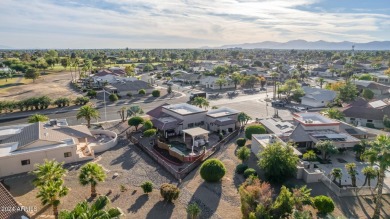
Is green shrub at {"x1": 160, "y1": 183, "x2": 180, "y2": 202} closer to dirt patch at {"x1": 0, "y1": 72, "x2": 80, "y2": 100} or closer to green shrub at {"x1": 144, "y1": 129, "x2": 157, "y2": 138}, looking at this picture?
green shrub at {"x1": 144, "y1": 129, "x2": 157, "y2": 138}

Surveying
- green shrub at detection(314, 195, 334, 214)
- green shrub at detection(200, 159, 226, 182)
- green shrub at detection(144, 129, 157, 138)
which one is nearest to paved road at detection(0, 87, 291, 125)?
green shrub at detection(144, 129, 157, 138)

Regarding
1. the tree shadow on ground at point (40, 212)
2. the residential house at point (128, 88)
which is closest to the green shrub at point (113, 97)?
the residential house at point (128, 88)

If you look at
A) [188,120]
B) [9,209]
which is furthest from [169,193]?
[188,120]

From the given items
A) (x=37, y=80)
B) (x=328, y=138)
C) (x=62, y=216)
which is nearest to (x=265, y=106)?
(x=328, y=138)

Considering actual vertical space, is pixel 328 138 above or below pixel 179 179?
above

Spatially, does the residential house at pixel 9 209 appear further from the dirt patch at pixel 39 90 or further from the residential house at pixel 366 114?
the dirt patch at pixel 39 90

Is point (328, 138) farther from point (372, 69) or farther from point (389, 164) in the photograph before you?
point (372, 69)

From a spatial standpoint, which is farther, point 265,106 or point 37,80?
point 37,80

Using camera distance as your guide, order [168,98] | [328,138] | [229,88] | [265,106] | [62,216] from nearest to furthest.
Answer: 1. [62,216]
2. [328,138]
3. [265,106]
4. [168,98]
5. [229,88]
